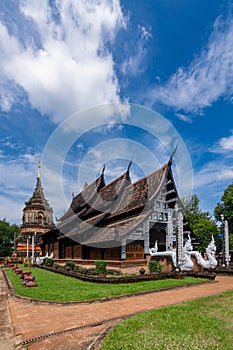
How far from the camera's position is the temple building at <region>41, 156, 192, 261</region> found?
639 inches

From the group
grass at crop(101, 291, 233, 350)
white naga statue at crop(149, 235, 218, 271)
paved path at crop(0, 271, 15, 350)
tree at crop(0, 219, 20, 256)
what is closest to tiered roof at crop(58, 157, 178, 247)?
white naga statue at crop(149, 235, 218, 271)

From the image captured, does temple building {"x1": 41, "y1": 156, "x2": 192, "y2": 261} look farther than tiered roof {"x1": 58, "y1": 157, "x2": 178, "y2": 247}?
No

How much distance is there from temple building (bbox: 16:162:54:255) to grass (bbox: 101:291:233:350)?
43212 mm

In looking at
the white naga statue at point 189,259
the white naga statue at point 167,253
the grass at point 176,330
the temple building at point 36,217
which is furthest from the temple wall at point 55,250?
the grass at point 176,330

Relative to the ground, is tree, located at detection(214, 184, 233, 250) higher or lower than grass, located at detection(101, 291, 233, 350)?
higher

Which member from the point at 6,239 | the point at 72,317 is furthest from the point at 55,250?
the point at 72,317

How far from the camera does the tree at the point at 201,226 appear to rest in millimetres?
29980

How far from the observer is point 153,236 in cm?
1859

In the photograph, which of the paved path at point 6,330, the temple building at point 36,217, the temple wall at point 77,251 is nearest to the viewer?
the paved path at point 6,330

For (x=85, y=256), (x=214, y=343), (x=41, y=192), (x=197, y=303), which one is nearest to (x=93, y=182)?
(x=85, y=256)

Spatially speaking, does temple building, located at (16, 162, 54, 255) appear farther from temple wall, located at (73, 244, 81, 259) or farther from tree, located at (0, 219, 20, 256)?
temple wall, located at (73, 244, 81, 259)

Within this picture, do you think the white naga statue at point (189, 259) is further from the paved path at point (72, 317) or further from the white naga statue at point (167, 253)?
the paved path at point (72, 317)

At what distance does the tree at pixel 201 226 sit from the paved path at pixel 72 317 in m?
14.8

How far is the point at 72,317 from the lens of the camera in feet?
19.1
